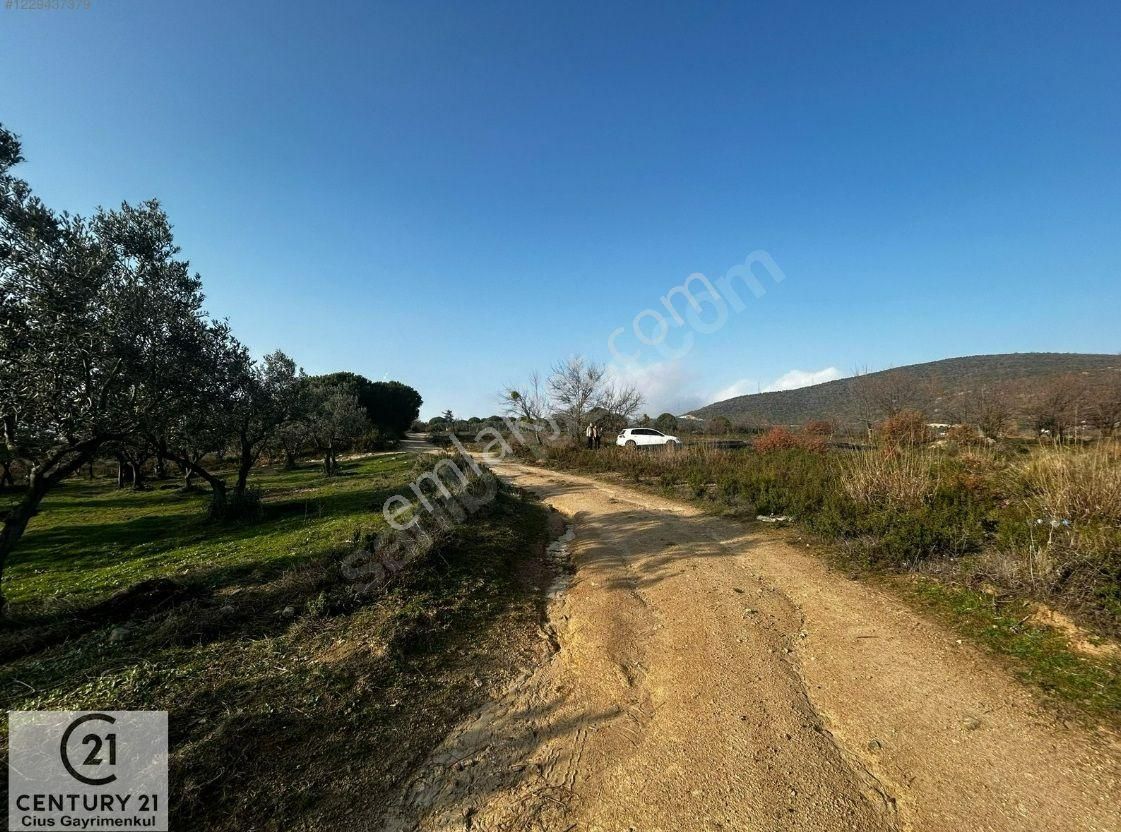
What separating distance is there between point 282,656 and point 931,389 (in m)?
37.4

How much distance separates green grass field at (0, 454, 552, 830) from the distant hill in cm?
2618

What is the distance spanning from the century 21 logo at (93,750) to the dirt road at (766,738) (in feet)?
7.31

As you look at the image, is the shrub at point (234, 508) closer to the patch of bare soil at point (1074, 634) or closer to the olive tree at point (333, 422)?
the olive tree at point (333, 422)

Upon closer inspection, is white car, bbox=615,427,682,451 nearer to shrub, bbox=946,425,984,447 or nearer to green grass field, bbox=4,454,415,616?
shrub, bbox=946,425,984,447

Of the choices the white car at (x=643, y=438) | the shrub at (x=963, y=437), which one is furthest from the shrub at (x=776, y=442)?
the shrub at (x=963, y=437)

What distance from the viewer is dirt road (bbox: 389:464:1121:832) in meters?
2.93

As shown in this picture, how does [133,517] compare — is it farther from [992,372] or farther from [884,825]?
[992,372]

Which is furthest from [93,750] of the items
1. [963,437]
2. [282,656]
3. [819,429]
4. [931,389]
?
[931,389]

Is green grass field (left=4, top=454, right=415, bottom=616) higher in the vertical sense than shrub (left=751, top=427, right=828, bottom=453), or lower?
lower

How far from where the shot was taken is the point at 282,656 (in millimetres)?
4754

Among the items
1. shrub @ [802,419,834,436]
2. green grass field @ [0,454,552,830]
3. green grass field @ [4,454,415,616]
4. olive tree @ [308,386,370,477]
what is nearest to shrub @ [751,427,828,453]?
shrub @ [802,419,834,436]

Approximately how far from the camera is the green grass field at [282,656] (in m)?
3.19

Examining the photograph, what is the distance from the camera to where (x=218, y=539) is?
11.1 m

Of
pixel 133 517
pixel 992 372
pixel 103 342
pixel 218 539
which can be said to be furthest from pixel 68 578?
pixel 992 372
